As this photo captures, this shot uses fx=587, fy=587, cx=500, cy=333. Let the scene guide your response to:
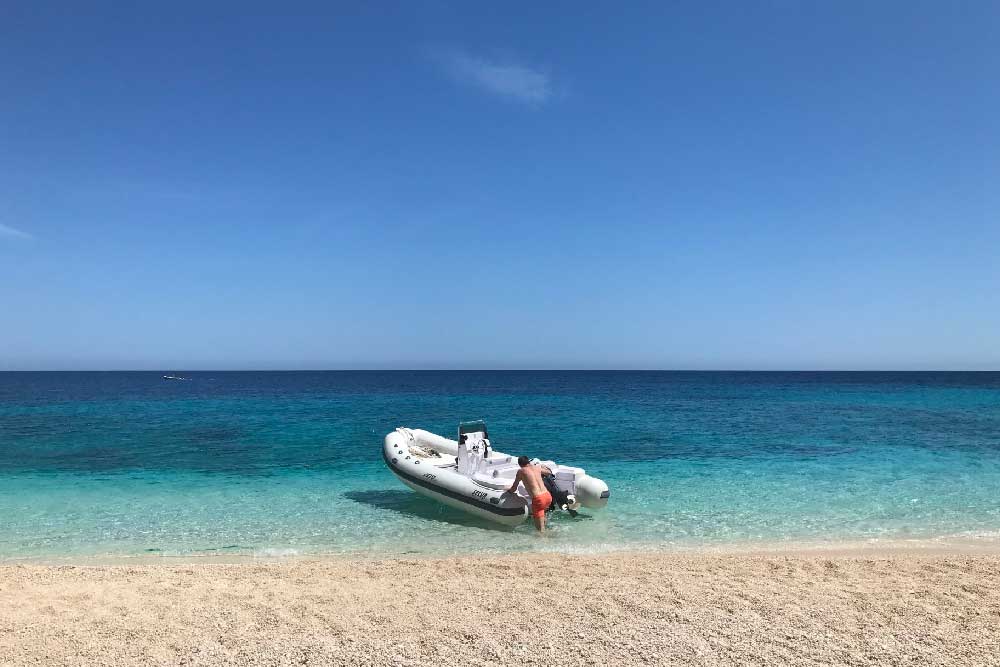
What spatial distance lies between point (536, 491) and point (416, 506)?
2700 millimetres

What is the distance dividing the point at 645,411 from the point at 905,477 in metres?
17.7

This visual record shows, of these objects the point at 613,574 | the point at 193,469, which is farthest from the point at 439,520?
the point at 193,469

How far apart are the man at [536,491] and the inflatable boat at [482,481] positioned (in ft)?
0.54

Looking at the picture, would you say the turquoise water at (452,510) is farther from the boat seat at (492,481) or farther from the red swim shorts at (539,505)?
the boat seat at (492,481)

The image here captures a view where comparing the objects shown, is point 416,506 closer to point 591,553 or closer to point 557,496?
point 557,496

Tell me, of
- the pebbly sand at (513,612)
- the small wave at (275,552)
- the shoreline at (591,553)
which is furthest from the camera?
the small wave at (275,552)

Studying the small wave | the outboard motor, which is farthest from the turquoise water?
the outboard motor

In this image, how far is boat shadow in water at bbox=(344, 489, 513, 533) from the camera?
927 centimetres

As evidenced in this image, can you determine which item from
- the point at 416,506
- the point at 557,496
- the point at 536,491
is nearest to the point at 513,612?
the point at 536,491

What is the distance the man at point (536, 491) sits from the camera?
8711mm

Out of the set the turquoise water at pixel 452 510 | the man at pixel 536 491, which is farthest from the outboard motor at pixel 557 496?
the man at pixel 536 491

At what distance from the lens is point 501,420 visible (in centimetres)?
2620

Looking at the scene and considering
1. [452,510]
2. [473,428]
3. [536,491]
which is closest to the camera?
[536,491]

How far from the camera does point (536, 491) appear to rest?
28.6ft
